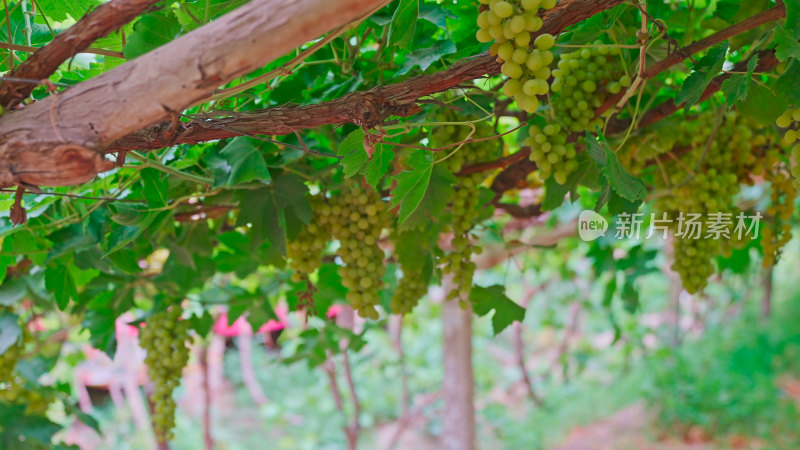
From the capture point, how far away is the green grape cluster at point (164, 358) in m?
1.71

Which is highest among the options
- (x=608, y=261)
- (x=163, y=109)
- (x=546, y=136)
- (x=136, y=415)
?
(x=163, y=109)

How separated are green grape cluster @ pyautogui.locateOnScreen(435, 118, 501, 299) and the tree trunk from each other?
1227 mm

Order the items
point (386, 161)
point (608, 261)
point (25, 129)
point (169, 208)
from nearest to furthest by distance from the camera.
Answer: point (25, 129), point (386, 161), point (169, 208), point (608, 261)

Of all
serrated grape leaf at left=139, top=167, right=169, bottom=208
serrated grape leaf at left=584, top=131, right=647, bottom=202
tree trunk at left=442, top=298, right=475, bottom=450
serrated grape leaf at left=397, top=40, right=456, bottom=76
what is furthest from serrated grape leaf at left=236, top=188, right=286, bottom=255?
tree trunk at left=442, top=298, right=475, bottom=450

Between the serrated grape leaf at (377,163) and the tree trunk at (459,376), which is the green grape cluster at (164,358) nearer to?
the serrated grape leaf at (377,163)

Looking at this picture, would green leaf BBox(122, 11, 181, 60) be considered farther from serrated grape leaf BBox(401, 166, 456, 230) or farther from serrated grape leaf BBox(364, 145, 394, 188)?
serrated grape leaf BBox(401, 166, 456, 230)

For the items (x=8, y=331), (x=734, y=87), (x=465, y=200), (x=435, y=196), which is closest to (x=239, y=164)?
(x=435, y=196)

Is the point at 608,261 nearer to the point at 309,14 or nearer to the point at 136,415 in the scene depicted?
the point at 309,14

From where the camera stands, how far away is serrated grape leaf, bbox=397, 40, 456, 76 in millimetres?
1104

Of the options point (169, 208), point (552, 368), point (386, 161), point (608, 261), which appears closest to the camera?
point (386, 161)

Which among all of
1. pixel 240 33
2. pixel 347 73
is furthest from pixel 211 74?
pixel 347 73

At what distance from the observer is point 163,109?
656 mm

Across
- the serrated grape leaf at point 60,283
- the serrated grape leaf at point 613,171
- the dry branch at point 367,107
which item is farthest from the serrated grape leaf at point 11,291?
the serrated grape leaf at point 613,171

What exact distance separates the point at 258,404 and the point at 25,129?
5.84 meters
